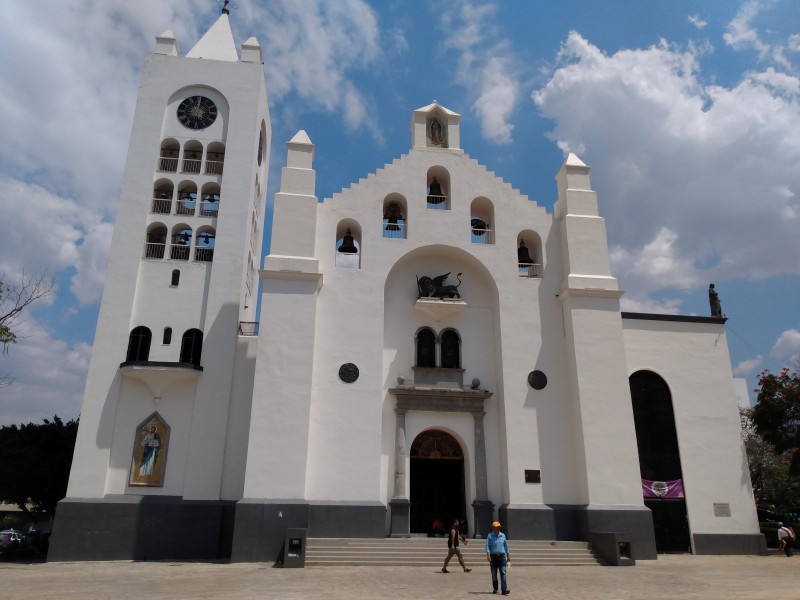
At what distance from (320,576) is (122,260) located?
13.7m

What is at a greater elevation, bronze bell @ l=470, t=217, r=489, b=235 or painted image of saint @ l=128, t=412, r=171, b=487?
bronze bell @ l=470, t=217, r=489, b=235

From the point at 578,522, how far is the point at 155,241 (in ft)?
59.7

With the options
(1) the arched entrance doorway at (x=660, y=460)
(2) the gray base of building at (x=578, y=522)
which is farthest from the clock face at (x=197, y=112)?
(1) the arched entrance doorway at (x=660, y=460)

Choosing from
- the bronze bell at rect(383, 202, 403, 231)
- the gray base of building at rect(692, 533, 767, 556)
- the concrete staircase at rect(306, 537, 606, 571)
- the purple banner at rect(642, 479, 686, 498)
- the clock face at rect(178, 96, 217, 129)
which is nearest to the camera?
the concrete staircase at rect(306, 537, 606, 571)

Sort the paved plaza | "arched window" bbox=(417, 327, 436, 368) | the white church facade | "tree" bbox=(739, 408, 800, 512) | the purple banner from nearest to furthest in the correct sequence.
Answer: the paved plaza < the white church facade < the purple banner < "arched window" bbox=(417, 327, 436, 368) < "tree" bbox=(739, 408, 800, 512)

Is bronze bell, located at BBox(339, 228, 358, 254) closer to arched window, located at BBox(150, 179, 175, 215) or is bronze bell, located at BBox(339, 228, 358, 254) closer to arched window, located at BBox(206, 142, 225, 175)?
arched window, located at BBox(206, 142, 225, 175)

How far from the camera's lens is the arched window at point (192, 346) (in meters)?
22.0

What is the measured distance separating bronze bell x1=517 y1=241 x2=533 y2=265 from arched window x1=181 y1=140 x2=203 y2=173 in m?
13.0

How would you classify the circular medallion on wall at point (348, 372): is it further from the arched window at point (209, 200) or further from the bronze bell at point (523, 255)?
the arched window at point (209, 200)

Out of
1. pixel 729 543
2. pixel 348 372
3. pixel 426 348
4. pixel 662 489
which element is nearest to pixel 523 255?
pixel 426 348

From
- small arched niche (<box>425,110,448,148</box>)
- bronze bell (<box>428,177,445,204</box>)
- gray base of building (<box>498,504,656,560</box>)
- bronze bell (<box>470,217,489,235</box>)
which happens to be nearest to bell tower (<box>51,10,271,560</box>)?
small arched niche (<box>425,110,448,148</box>)

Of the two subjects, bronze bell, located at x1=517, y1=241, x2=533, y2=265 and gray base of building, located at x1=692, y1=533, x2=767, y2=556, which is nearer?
gray base of building, located at x1=692, y1=533, x2=767, y2=556

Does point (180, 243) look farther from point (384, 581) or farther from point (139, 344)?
point (384, 581)

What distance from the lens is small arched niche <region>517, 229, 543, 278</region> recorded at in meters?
23.4
